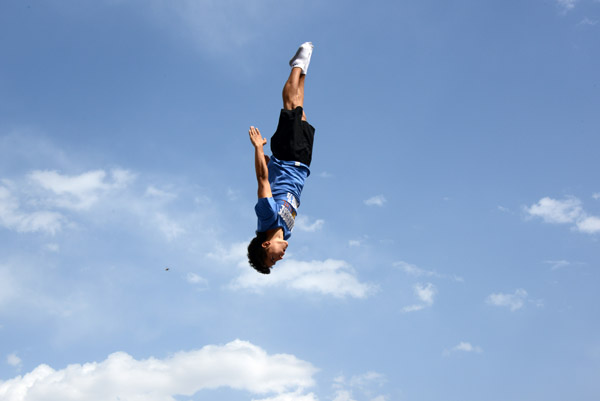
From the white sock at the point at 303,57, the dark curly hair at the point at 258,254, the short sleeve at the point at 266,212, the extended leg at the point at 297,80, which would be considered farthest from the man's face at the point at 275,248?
the white sock at the point at 303,57

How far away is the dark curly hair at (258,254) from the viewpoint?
11.3 metres

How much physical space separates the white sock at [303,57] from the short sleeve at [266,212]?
9.61 ft

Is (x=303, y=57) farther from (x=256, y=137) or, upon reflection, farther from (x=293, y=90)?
(x=256, y=137)

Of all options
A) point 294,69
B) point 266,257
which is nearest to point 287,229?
point 266,257

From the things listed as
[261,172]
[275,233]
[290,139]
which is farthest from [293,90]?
[275,233]

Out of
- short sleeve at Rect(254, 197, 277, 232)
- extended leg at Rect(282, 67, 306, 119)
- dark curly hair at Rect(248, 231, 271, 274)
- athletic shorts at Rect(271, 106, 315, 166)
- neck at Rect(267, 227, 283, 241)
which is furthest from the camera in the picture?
extended leg at Rect(282, 67, 306, 119)

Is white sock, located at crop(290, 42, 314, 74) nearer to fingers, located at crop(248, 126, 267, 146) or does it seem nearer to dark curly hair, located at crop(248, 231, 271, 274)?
fingers, located at crop(248, 126, 267, 146)

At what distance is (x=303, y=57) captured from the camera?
471 inches

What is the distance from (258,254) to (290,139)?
88.8 inches

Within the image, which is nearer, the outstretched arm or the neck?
the outstretched arm

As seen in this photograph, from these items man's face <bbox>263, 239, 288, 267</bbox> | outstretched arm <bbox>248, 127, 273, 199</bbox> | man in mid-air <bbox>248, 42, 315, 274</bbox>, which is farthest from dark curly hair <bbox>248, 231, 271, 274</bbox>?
outstretched arm <bbox>248, 127, 273, 199</bbox>

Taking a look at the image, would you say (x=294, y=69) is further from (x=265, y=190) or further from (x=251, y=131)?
(x=265, y=190)

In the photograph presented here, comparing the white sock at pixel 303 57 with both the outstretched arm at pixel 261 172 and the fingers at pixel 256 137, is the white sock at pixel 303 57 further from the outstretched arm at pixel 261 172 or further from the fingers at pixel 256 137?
the outstretched arm at pixel 261 172

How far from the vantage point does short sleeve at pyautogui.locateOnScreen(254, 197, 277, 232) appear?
34.5ft
